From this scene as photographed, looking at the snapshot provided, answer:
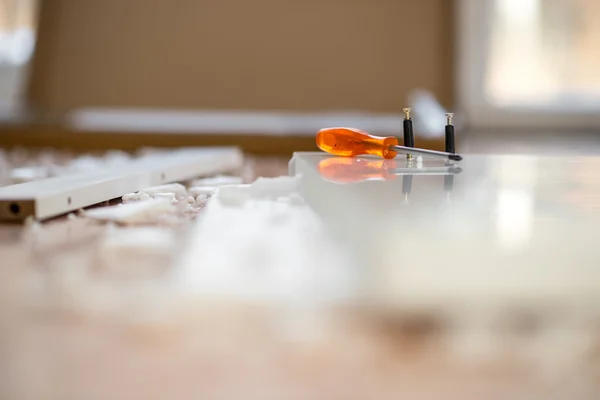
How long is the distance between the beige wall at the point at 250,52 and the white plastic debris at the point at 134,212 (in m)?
1.76

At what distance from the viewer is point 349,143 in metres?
0.92

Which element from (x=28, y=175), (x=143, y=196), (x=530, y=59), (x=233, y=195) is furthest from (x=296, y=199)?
(x=530, y=59)

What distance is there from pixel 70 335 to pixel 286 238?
203 mm

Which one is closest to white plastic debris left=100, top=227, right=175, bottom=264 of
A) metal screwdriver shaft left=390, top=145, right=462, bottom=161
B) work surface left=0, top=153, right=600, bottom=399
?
work surface left=0, top=153, right=600, bottom=399

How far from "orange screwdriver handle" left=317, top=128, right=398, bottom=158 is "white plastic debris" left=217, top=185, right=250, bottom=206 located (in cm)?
17

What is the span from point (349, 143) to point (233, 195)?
243 mm

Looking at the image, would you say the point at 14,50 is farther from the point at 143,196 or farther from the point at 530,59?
the point at 143,196

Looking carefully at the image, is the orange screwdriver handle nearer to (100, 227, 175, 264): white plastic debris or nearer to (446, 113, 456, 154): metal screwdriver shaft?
(446, 113, 456, 154): metal screwdriver shaft

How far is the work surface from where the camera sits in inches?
12.0

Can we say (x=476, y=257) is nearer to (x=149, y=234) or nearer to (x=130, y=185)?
Result: (x=149, y=234)

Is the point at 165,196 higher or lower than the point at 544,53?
lower

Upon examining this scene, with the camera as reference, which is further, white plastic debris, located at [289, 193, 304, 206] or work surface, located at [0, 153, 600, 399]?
white plastic debris, located at [289, 193, 304, 206]

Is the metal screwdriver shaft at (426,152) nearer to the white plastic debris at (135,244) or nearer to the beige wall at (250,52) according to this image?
the white plastic debris at (135,244)

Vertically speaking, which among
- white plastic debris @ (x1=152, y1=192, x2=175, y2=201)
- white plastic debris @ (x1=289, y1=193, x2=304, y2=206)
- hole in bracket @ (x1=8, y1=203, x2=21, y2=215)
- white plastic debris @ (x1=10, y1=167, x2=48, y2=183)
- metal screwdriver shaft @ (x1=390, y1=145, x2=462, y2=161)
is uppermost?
metal screwdriver shaft @ (x1=390, y1=145, x2=462, y2=161)
